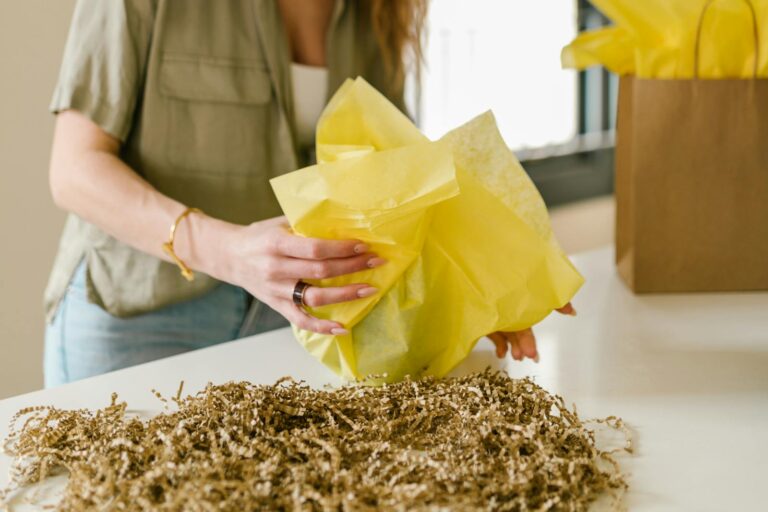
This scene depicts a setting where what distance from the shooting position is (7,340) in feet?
5.32

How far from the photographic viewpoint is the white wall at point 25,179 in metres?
1.57

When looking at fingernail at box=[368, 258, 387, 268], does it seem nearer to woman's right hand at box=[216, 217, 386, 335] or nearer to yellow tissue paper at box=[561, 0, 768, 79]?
woman's right hand at box=[216, 217, 386, 335]

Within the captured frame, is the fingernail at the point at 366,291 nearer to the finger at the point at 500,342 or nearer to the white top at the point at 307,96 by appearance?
the finger at the point at 500,342

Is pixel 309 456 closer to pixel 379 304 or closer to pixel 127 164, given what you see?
pixel 379 304

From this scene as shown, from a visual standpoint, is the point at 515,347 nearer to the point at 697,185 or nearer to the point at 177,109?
the point at 697,185

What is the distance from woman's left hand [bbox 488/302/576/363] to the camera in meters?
0.92

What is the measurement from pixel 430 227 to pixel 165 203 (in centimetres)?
33

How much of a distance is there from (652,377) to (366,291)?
1.00 feet

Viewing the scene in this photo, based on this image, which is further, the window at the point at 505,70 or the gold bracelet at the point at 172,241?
the window at the point at 505,70

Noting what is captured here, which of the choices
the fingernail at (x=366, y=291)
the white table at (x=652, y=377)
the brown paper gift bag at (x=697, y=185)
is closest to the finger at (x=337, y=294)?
the fingernail at (x=366, y=291)

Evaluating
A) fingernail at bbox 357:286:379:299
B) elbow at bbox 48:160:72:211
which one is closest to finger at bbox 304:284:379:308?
fingernail at bbox 357:286:379:299

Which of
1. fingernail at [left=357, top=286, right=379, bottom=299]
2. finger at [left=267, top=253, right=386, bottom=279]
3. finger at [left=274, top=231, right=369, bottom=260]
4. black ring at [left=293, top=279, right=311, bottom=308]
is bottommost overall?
black ring at [left=293, top=279, right=311, bottom=308]

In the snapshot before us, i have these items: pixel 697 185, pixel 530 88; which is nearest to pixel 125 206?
pixel 697 185

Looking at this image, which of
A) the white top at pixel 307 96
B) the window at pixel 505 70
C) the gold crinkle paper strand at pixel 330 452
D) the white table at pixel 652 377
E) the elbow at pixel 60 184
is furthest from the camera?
the window at pixel 505 70
